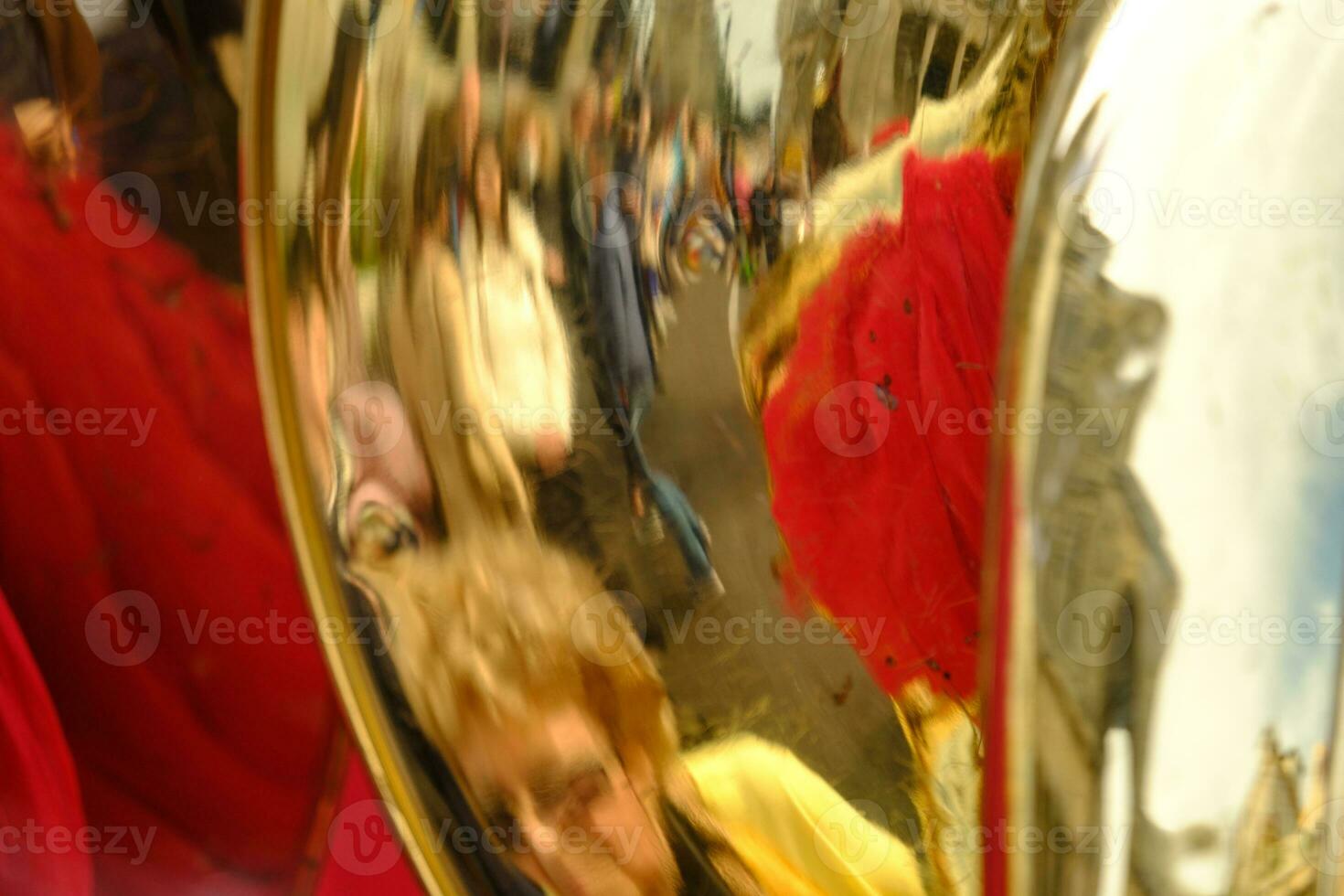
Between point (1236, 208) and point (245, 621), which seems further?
point (245, 621)

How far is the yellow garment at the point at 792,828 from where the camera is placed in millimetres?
287

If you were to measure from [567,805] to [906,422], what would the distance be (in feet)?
0.49

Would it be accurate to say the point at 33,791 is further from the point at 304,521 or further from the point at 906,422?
the point at 906,422

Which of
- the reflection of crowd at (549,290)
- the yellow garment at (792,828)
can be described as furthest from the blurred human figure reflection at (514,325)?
the yellow garment at (792,828)

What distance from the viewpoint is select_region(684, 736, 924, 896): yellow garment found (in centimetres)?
29

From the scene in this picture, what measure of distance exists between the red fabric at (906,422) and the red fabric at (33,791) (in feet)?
0.80

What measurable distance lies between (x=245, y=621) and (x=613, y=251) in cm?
17

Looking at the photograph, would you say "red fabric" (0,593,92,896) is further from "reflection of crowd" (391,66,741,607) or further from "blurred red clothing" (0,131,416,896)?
"reflection of crowd" (391,66,741,607)

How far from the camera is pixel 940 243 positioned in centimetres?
29

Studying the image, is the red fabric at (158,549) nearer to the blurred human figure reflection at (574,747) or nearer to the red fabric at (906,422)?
the blurred human figure reflection at (574,747)

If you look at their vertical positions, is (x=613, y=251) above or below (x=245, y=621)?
above

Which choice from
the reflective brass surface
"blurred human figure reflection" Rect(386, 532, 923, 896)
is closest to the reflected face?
"blurred human figure reflection" Rect(386, 532, 923, 896)

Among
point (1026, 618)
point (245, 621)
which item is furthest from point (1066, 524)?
point (245, 621)

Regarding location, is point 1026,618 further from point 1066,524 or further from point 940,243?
point 940,243
